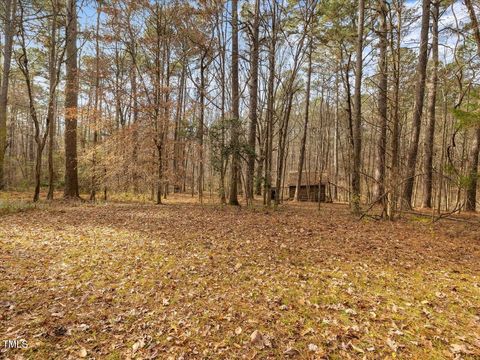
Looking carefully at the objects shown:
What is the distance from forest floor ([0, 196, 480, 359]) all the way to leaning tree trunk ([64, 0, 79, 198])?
5697 mm

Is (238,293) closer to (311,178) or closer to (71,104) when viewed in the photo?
(71,104)

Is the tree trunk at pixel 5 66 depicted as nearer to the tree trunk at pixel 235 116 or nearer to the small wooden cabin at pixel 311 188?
the tree trunk at pixel 235 116

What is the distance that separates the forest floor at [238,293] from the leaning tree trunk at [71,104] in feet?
18.7

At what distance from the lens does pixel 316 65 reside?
16.3 m

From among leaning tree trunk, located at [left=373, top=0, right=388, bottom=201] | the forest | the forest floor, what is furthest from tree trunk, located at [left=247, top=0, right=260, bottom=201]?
the forest floor

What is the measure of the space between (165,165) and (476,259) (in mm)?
10891

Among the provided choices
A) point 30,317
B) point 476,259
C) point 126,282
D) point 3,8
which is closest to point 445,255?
point 476,259

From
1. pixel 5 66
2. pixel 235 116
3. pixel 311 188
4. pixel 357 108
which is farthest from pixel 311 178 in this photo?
pixel 5 66

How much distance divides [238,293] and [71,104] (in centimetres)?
1195

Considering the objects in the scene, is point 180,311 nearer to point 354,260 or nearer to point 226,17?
point 354,260

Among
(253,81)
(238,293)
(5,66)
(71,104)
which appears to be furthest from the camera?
(5,66)

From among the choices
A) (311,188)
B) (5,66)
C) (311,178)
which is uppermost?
(5,66)

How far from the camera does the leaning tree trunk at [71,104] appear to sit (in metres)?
10.9

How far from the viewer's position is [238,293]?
12.0ft
